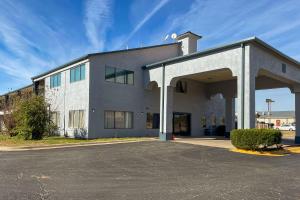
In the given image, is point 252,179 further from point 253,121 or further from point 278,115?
point 278,115

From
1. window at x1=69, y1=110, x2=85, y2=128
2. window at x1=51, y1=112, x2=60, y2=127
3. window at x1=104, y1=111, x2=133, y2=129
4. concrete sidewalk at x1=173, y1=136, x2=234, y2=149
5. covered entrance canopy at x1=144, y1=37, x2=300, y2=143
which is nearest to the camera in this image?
covered entrance canopy at x1=144, y1=37, x2=300, y2=143

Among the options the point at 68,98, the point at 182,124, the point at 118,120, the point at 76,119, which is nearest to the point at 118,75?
the point at 118,120

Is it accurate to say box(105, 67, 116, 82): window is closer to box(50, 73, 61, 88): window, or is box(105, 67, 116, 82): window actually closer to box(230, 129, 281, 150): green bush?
box(50, 73, 61, 88): window

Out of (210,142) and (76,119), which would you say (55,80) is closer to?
(76,119)

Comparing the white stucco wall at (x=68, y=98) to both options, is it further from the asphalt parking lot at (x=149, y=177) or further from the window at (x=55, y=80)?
the asphalt parking lot at (x=149, y=177)

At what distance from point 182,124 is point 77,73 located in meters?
11.2

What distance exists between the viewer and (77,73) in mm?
25062

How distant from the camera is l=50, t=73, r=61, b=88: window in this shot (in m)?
28.5

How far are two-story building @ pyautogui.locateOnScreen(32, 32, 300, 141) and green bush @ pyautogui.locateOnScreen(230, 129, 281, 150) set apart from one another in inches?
49.5

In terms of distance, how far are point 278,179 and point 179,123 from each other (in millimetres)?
20276

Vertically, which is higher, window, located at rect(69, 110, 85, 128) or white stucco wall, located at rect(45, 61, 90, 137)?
white stucco wall, located at rect(45, 61, 90, 137)

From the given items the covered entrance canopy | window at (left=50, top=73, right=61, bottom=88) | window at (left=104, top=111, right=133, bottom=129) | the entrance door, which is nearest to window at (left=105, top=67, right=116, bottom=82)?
window at (left=104, top=111, right=133, bottom=129)

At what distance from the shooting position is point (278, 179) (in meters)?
9.17

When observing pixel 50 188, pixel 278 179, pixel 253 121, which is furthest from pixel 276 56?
pixel 50 188
